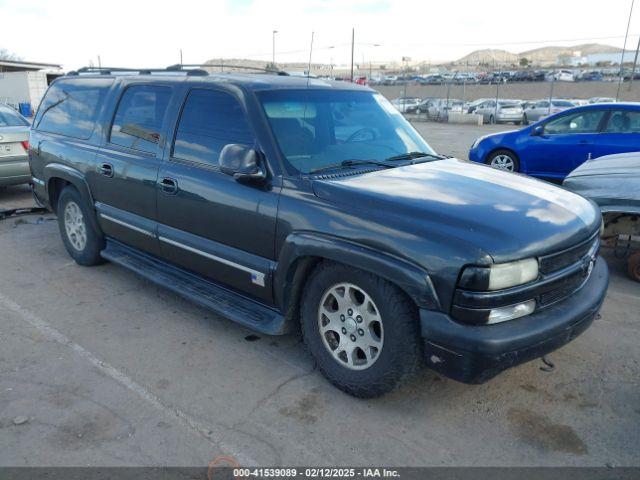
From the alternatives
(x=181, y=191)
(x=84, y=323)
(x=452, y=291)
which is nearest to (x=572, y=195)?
(x=452, y=291)

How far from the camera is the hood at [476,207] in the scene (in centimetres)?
284

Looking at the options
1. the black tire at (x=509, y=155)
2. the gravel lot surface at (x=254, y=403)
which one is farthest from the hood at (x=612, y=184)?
the black tire at (x=509, y=155)

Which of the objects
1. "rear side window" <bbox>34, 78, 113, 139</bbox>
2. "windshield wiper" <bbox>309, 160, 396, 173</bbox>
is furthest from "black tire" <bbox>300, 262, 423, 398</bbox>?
"rear side window" <bbox>34, 78, 113, 139</bbox>

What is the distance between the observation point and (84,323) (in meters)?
4.39

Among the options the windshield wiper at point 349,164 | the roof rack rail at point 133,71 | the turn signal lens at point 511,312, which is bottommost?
the turn signal lens at point 511,312

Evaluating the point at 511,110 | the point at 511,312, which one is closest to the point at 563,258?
the point at 511,312

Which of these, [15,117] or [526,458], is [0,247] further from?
[526,458]

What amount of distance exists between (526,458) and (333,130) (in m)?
2.42

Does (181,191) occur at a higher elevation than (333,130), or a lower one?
lower

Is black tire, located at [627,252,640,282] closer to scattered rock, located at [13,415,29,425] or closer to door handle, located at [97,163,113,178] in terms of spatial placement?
door handle, located at [97,163,113,178]

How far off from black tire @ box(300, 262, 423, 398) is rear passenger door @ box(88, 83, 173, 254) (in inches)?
70.4

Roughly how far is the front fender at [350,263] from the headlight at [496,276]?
191 millimetres

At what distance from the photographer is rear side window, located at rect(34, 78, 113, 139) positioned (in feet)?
17.2

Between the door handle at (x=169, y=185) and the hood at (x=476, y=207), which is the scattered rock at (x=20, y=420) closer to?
the door handle at (x=169, y=185)
